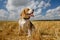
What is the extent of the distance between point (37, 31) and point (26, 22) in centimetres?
27

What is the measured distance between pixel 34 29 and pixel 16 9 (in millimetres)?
510

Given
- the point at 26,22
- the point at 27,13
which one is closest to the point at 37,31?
the point at 26,22

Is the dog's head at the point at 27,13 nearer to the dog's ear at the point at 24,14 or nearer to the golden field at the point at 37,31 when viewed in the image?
the dog's ear at the point at 24,14

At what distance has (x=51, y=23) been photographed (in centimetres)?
349

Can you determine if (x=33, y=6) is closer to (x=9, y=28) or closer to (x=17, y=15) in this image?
(x=17, y=15)

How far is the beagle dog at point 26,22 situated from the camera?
3.42 metres

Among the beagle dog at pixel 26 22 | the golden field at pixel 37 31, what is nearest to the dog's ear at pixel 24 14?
the beagle dog at pixel 26 22

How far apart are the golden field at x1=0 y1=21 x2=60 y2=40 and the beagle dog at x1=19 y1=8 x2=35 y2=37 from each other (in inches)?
3.0

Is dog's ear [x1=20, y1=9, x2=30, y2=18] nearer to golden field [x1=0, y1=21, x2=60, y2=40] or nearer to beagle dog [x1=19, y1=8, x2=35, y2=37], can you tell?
beagle dog [x1=19, y1=8, x2=35, y2=37]

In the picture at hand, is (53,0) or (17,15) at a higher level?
(53,0)

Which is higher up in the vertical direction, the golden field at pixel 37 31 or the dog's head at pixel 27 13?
the dog's head at pixel 27 13

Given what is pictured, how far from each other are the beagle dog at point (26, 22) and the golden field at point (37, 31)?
0.08 m

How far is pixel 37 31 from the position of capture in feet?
11.3

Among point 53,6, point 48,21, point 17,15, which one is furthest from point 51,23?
point 17,15
